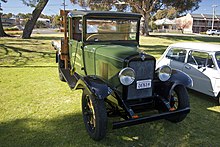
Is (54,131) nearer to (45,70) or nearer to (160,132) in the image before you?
(160,132)

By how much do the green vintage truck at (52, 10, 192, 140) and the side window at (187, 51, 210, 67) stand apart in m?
1.73

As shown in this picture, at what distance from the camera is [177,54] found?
19.6ft

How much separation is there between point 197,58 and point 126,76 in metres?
3.18

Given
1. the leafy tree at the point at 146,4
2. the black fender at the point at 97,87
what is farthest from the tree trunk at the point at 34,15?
the black fender at the point at 97,87

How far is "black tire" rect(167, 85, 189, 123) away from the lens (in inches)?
141

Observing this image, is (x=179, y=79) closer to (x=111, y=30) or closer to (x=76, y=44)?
(x=111, y=30)

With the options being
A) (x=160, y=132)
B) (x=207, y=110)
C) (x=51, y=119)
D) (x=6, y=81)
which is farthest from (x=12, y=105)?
(x=207, y=110)

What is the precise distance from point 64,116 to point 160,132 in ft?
6.02

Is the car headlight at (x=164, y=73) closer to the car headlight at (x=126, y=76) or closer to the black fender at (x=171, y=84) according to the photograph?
the black fender at (x=171, y=84)

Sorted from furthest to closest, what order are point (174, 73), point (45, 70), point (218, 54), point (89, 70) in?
point (45, 70)
point (218, 54)
point (89, 70)
point (174, 73)

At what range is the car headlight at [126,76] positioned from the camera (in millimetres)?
3088

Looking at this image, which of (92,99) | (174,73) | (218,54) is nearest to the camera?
(92,99)

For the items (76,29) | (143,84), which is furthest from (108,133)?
(76,29)

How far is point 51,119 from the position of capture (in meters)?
3.90
